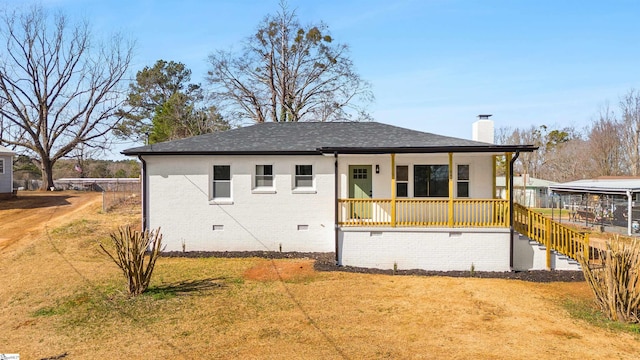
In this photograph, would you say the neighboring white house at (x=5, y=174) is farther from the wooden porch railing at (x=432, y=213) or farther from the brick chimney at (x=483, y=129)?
the brick chimney at (x=483, y=129)

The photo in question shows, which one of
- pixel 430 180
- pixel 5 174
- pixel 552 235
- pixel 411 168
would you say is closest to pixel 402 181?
pixel 411 168

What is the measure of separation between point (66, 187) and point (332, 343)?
39906 mm

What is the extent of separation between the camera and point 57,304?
857 cm

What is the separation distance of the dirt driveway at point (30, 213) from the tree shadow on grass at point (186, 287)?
347 inches

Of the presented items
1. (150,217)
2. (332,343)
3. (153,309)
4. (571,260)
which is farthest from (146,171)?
(571,260)

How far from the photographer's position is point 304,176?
13.8m

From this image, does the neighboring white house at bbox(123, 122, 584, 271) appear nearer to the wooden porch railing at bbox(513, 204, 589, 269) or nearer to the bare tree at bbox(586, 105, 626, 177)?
the wooden porch railing at bbox(513, 204, 589, 269)

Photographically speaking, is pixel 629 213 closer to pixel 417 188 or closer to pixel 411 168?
pixel 417 188

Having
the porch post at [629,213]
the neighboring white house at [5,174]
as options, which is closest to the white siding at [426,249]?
the porch post at [629,213]

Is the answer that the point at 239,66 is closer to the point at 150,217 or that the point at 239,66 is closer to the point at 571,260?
the point at 150,217

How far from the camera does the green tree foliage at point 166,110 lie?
Result: 117 ft

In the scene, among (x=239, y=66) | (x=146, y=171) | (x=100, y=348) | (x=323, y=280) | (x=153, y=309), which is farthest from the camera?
(x=239, y=66)

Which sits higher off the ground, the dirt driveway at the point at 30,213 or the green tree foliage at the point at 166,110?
the green tree foliage at the point at 166,110

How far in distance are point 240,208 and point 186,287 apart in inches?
173
